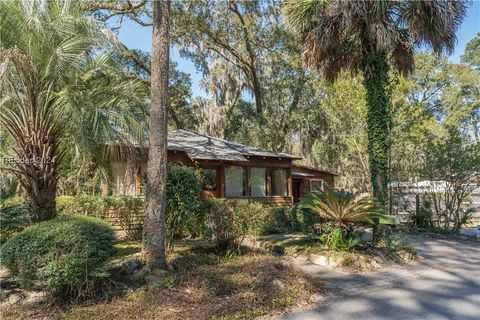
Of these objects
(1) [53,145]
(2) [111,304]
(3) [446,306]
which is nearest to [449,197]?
(3) [446,306]

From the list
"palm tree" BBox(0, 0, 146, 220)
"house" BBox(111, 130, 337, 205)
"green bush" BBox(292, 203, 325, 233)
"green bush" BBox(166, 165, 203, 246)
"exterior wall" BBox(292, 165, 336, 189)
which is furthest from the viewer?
"exterior wall" BBox(292, 165, 336, 189)

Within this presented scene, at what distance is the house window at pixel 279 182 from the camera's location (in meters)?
17.3

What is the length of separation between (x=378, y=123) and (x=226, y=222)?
4408 mm

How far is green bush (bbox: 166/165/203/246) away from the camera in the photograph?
6676mm

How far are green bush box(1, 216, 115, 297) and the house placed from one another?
803 centimetres

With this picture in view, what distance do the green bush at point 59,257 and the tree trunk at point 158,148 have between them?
3.44 feet

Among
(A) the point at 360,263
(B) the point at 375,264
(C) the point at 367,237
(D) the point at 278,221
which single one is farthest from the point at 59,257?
(C) the point at 367,237

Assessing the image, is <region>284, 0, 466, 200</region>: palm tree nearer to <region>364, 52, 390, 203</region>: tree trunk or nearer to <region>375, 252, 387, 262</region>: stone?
<region>364, 52, 390, 203</region>: tree trunk

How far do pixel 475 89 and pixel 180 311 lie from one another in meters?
28.5

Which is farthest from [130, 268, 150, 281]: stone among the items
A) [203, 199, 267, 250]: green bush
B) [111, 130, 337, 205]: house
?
[111, 130, 337, 205]: house

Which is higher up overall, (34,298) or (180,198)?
(180,198)

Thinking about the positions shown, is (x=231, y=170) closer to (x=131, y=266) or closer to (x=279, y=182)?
(x=279, y=182)

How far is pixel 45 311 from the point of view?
4.27m

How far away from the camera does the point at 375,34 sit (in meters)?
7.72
